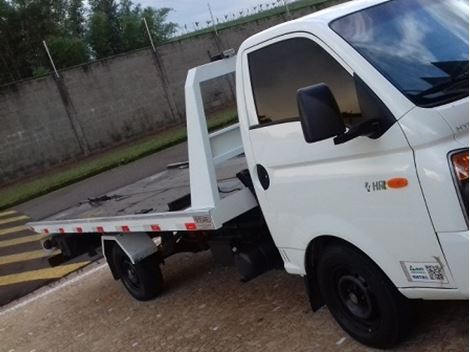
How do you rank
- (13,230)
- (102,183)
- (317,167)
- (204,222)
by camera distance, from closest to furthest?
(317,167)
(204,222)
(13,230)
(102,183)

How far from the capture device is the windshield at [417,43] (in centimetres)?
327

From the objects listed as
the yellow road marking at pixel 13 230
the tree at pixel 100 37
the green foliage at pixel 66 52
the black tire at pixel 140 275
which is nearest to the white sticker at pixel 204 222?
the black tire at pixel 140 275

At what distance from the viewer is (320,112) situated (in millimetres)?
3264

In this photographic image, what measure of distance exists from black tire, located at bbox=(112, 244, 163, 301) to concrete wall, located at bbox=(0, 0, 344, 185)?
49.5ft

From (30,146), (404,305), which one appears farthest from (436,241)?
(30,146)

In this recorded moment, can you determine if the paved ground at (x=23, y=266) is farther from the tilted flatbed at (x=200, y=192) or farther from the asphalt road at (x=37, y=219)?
the tilted flatbed at (x=200, y=192)

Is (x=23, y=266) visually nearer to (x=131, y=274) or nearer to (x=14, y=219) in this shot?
(x=131, y=274)

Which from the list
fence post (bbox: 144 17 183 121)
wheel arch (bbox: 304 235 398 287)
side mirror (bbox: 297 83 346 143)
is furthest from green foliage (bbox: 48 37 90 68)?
side mirror (bbox: 297 83 346 143)

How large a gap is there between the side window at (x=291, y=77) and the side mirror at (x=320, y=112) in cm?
25

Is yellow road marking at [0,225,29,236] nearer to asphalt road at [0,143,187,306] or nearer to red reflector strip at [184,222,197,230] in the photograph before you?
asphalt road at [0,143,187,306]

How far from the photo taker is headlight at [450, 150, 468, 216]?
297cm

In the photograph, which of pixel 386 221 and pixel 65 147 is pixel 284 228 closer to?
pixel 386 221

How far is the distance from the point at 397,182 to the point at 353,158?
1.12ft

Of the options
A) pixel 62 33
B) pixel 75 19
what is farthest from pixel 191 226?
pixel 75 19
